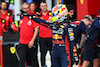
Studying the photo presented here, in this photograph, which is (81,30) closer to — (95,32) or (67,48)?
(95,32)

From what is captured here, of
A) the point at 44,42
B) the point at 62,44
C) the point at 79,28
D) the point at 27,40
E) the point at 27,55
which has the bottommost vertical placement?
the point at 27,55

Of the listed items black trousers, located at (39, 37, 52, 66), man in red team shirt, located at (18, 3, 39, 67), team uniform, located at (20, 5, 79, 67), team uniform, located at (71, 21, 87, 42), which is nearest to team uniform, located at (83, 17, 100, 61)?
team uniform, located at (71, 21, 87, 42)

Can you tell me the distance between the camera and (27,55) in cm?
613

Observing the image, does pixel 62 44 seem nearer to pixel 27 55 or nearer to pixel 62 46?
pixel 62 46

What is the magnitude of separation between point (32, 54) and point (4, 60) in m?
1.06

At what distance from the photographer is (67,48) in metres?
4.40

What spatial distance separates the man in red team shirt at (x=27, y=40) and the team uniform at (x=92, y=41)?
4.09ft

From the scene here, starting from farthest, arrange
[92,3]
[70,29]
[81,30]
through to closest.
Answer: [92,3]
[81,30]
[70,29]

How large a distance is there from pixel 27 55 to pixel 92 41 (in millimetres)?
1609

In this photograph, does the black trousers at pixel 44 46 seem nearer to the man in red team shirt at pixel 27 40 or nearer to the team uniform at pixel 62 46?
the man in red team shirt at pixel 27 40

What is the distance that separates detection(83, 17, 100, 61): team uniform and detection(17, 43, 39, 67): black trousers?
49.2 inches

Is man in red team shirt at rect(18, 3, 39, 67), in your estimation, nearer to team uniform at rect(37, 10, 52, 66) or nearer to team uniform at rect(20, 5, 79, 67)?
team uniform at rect(37, 10, 52, 66)

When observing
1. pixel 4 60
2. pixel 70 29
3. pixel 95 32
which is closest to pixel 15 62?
pixel 4 60

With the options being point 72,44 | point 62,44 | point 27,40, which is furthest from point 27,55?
point 72,44
